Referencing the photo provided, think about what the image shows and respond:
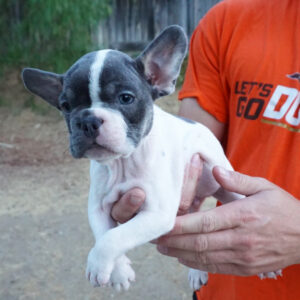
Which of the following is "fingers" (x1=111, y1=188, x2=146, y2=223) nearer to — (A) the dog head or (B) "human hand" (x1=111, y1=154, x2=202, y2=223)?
(B) "human hand" (x1=111, y1=154, x2=202, y2=223)

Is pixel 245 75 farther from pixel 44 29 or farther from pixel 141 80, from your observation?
pixel 44 29

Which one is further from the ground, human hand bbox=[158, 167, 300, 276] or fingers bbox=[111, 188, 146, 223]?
fingers bbox=[111, 188, 146, 223]

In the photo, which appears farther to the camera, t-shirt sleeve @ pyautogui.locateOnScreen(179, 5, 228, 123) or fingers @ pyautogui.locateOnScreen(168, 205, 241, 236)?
t-shirt sleeve @ pyautogui.locateOnScreen(179, 5, 228, 123)

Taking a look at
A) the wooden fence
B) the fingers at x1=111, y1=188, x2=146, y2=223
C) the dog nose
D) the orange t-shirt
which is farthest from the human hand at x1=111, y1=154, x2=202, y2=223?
the wooden fence

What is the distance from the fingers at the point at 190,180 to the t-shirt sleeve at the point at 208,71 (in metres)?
0.55

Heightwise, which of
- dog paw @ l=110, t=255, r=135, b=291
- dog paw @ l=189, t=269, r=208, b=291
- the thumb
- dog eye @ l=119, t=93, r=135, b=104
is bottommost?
dog paw @ l=189, t=269, r=208, b=291

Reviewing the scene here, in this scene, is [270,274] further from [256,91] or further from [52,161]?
[52,161]

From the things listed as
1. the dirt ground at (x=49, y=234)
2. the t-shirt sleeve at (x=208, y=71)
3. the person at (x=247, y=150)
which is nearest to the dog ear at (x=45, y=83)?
the person at (x=247, y=150)

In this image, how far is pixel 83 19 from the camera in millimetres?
7684

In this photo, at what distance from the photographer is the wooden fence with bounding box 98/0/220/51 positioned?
30.7 feet

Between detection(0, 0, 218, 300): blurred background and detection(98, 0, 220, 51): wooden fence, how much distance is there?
22mm

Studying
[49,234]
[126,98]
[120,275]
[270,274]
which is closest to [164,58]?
[126,98]

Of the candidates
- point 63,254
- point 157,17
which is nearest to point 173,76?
point 63,254

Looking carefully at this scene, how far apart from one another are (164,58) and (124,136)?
0.40 meters
